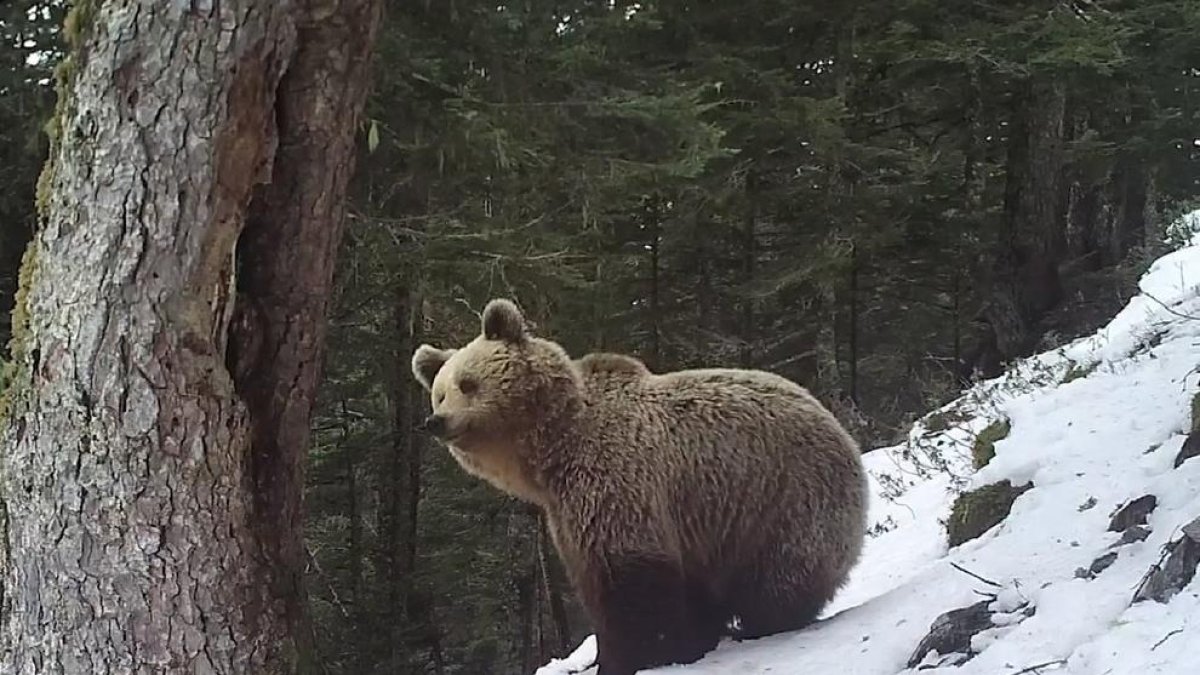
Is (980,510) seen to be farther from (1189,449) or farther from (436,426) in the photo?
(436,426)

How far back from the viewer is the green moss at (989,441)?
610cm

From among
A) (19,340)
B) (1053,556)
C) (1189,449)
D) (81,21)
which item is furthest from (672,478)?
(81,21)

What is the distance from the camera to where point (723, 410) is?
528cm

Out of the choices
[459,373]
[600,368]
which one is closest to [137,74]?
[459,373]

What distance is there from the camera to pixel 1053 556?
435 centimetres

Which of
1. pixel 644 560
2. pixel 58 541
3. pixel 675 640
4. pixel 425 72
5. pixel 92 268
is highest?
pixel 425 72

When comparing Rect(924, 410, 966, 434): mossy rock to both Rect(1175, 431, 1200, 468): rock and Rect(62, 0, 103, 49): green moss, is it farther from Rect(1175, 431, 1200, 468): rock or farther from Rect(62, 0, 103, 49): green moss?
Rect(62, 0, 103, 49): green moss

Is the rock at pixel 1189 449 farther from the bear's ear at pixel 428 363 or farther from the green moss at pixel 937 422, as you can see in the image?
the green moss at pixel 937 422

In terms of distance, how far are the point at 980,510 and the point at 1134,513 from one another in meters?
1.21

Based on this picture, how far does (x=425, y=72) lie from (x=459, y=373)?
128 inches

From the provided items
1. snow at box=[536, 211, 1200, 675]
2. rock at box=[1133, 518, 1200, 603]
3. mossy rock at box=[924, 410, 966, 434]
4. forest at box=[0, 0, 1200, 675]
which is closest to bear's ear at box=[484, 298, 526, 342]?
forest at box=[0, 0, 1200, 675]

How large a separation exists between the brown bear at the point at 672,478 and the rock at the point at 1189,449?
1375mm

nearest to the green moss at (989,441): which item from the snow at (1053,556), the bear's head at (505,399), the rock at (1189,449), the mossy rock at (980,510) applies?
the snow at (1053,556)

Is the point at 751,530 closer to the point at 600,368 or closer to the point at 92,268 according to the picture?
the point at 600,368
